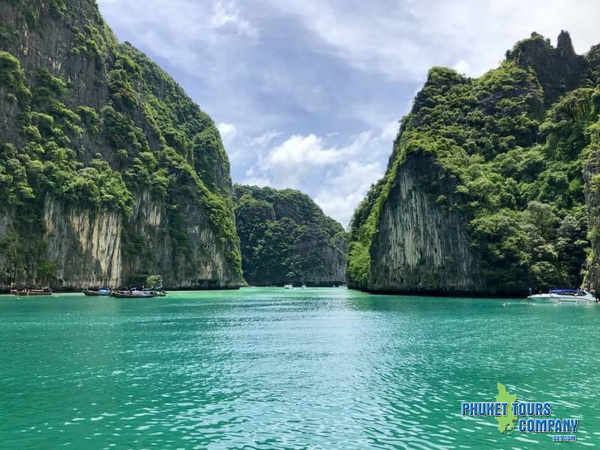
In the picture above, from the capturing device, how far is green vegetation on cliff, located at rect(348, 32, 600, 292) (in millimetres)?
75000

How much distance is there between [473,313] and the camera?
4938 centimetres

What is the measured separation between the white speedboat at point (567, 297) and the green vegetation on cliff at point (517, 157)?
20.6 feet

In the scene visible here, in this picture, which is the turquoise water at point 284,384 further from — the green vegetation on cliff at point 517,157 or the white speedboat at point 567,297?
the green vegetation on cliff at point 517,157

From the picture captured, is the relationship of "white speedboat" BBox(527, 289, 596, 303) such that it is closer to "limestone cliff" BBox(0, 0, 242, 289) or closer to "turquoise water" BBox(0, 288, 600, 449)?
"turquoise water" BBox(0, 288, 600, 449)

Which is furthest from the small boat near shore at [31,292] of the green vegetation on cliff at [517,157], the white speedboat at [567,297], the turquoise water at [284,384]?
the white speedboat at [567,297]

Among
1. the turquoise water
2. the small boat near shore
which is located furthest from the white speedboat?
the small boat near shore

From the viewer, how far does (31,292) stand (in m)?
78.9

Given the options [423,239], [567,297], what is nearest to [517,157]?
[423,239]

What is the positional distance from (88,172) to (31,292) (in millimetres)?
25879

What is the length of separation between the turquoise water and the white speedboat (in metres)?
30.3

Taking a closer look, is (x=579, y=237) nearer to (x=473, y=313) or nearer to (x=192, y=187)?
(x=473, y=313)

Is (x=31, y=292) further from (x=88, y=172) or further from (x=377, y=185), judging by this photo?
(x=377, y=185)

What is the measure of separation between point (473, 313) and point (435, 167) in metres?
42.3

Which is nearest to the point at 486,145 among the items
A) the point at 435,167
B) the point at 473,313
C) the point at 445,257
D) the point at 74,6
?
the point at 435,167
